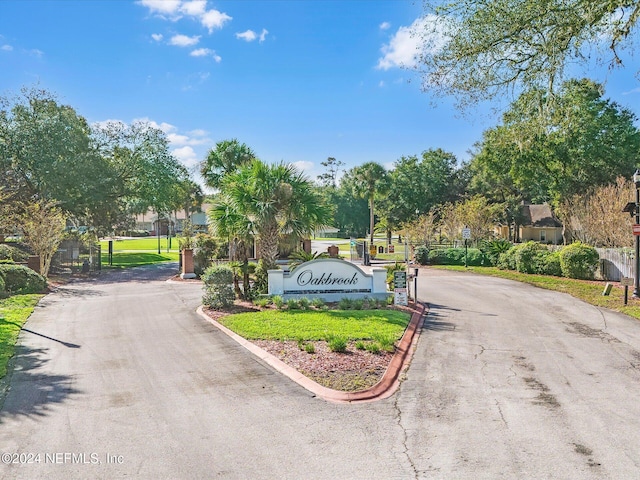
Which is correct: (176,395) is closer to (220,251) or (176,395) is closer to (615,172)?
(220,251)

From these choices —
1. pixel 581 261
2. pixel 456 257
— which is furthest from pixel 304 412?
pixel 456 257

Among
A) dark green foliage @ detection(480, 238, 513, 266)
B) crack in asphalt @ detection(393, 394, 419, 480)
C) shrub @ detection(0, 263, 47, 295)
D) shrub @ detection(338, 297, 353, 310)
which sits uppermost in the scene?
dark green foliage @ detection(480, 238, 513, 266)

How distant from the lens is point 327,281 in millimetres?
15141

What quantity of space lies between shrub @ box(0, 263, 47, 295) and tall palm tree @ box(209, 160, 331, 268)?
8097 mm

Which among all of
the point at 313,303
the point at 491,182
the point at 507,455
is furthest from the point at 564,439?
the point at 491,182

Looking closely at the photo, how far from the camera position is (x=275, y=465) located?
5203 mm

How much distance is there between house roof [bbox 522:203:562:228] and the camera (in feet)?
167

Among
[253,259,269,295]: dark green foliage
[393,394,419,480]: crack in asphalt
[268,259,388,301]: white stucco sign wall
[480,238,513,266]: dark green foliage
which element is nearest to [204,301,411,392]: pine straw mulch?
[393,394,419,480]: crack in asphalt

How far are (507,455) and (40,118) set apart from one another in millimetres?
30298

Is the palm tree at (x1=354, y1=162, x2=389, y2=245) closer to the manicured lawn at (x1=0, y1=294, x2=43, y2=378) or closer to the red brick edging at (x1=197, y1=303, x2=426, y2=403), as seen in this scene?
the manicured lawn at (x1=0, y1=294, x2=43, y2=378)

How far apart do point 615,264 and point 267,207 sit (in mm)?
17005

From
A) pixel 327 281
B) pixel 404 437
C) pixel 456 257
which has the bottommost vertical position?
pixel 404 437

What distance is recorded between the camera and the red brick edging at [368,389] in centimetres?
732

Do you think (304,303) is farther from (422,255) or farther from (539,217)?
(539,217)
